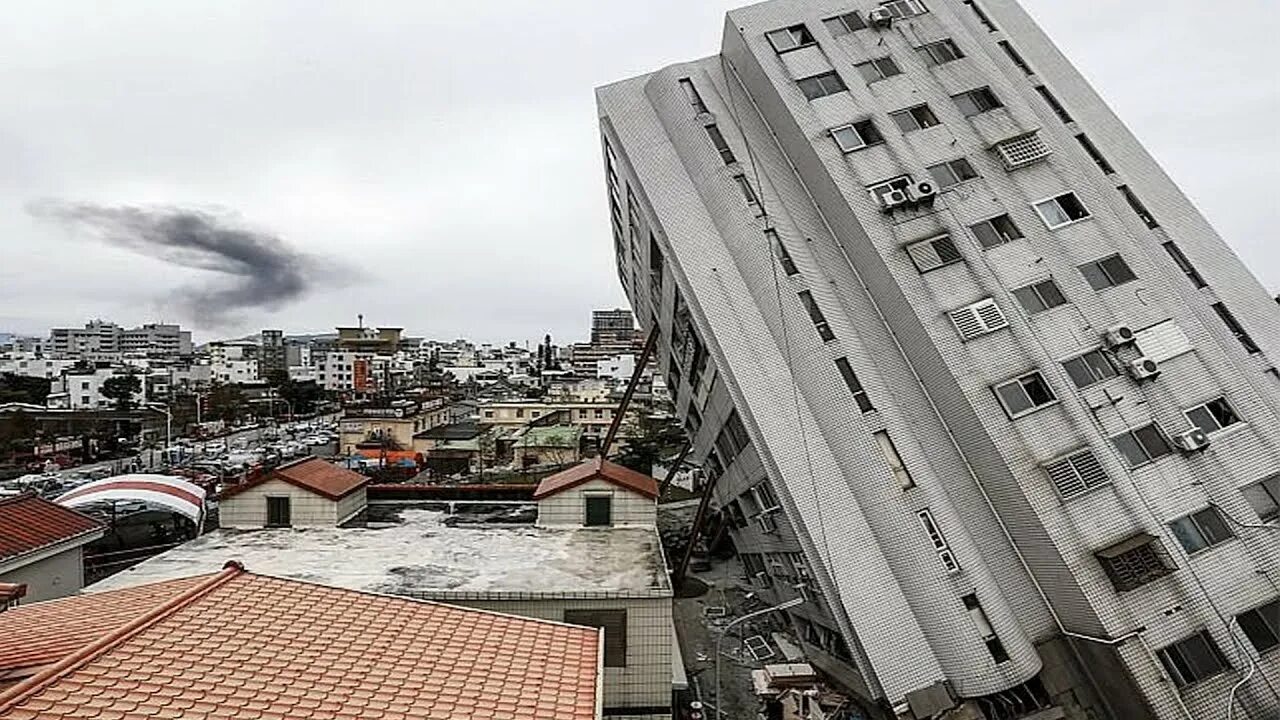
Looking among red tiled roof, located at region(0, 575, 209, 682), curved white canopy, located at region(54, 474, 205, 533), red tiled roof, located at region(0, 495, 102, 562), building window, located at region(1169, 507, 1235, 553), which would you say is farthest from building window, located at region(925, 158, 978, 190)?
curved white canopy, located at region(54, 474, 205, 533)

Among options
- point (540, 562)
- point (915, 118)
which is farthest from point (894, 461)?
point (915, 118)

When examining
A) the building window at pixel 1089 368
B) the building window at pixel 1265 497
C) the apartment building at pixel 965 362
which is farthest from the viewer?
the building window at pixel 1089 368

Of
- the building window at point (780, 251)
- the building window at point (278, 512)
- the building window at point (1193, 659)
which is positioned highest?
the building window at point (780, 251)

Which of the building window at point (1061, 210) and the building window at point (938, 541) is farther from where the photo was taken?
the building window at point (1061, 210)

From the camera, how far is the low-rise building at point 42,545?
16.5 m

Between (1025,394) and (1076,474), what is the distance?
5.98 feet

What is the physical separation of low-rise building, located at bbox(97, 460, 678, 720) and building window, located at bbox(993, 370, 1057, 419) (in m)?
7.83

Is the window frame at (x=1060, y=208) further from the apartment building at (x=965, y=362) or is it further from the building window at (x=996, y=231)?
the building window at (x=996, y=231)

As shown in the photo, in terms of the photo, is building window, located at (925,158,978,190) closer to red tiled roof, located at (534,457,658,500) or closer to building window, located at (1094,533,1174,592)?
building window, located at (1094,533,1174,592)

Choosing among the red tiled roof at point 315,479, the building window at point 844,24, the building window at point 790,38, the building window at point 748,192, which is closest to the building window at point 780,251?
the building window at point 748,192

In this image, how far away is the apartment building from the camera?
543 inches

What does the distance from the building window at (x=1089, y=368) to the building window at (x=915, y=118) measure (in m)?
6.69

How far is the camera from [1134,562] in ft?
45.1

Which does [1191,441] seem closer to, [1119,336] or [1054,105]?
[1119,336]
